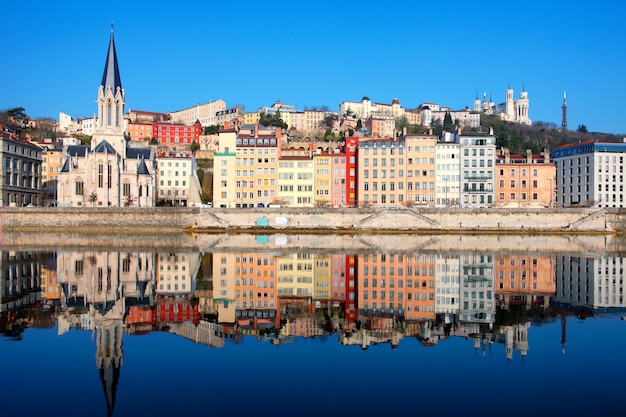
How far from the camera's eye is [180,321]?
57.4 feet

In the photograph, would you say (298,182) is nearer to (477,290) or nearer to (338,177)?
(338,177)

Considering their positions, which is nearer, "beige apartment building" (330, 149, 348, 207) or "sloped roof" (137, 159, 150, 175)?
"beige apartment building" (330, 149, 348, 207)

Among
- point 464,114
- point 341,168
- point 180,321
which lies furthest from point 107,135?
point 464,114

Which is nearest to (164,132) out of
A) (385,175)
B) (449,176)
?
(385,175)

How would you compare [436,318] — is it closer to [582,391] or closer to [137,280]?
[582,391]

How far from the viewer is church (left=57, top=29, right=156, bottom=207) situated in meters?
71.4

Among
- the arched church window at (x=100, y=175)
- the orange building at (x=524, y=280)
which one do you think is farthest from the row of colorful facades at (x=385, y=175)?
the orange building at (x=524, y=280)

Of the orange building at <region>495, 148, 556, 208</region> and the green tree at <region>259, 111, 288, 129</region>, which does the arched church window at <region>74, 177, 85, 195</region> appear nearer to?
the orange building at <region>495, 148, 556, 208</region>

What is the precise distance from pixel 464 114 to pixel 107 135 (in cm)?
13732

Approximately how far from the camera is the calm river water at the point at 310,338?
10.5 meters

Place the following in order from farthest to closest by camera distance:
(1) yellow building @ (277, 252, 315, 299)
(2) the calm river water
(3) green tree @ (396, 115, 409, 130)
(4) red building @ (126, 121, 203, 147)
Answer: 1. (3) green tree @ (396, 115, 409, 130)
2. (4) red building @ (126, 121, 203, 147)
3. (1) yellow building @ (277, 252, 315, 299)
4. (2) the calm river water

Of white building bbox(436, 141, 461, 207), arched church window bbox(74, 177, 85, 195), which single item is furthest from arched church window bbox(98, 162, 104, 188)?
white building bbox(436, 141, 461, 207)

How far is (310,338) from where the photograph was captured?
15453 mm

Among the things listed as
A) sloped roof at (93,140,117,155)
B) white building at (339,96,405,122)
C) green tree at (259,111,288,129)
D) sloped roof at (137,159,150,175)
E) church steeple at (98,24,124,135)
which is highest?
white building at (339,96,405,122)
